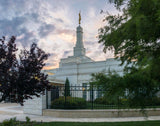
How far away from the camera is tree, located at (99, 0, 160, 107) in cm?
291

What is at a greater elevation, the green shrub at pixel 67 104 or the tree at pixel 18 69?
the tree at pixel 18 69

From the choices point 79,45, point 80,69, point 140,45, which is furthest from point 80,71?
point 140,45

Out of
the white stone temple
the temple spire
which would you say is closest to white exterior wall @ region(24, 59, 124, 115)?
the white stone temple

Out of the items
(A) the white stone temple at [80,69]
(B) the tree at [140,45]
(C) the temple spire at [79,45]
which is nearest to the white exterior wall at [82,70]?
(A) the white stone temple at [80,69]

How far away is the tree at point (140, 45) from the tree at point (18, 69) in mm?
3841

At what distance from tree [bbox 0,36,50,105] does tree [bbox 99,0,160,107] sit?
3841mm

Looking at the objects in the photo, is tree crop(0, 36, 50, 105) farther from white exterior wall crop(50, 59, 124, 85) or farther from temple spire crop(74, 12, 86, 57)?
temple spire crop(74, 12, 86, 57)

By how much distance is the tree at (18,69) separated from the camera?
266 inches

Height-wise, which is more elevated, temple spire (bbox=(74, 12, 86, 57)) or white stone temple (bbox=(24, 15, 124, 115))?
temple spire (bbox=(74, 12, 86, 57))

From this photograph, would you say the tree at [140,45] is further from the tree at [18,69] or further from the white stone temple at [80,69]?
the white stone temple at [80,69]

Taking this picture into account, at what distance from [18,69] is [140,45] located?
5194 millimetres

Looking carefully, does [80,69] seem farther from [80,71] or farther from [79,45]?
[79,45]

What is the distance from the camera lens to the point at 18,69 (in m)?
Answer: 6.99

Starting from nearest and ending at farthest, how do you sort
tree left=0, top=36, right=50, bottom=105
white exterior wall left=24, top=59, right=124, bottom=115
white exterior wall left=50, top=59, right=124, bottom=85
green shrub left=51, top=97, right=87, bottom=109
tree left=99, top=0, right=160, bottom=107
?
tree left=99, top=0, right=160, bottom=107 < tree left=0, top=36, right=50, bottom=105 < green shrub left=51, top=97, right=87, bottom=109 < white exterior wall left=24, top=59, right=124, bottom=115 < white exterior wall left=50, top=59, right=124, bottom=85
